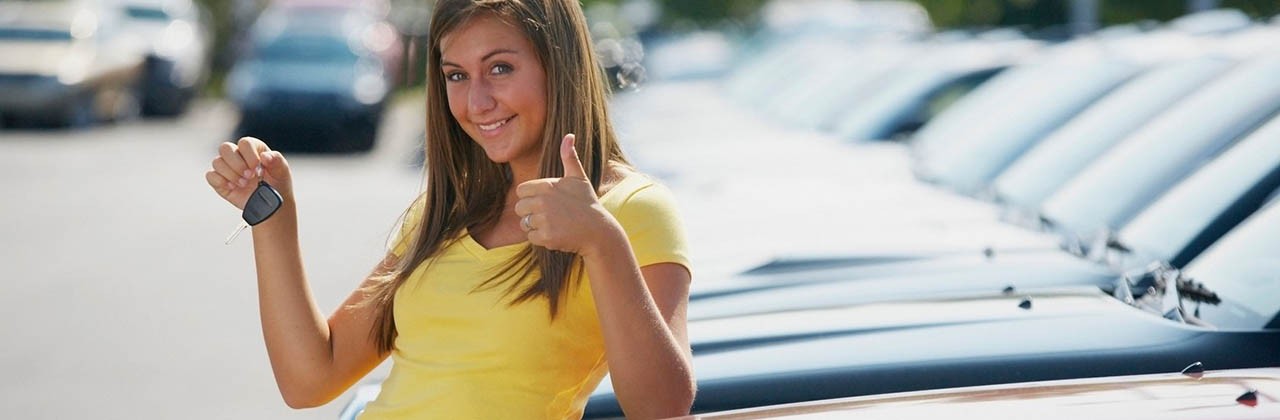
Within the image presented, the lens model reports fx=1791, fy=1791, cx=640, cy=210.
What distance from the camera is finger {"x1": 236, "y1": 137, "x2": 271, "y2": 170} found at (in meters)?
2.84

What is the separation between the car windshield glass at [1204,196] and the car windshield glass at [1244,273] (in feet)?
0.83

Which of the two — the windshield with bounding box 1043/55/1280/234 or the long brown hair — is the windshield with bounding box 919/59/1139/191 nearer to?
the windshield with bounding box 1043/55/1280/234

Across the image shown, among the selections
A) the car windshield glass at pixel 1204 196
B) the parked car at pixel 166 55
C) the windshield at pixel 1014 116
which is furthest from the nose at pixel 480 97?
the parked car at pixel 166 55

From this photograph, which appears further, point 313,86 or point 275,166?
point 313,86

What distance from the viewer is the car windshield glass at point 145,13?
24.1 metres

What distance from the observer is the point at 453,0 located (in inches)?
108

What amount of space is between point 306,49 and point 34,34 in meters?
4.16

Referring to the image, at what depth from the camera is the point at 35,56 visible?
21.0m

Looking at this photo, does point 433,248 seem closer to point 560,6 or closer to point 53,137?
point 560,6

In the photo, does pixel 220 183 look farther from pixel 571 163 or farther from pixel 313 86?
pixel 313 86

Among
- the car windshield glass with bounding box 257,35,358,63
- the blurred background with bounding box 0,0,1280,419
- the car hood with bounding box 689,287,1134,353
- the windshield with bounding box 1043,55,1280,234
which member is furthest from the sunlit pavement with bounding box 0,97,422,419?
the windshield with bounding box 1043,55,1280,234

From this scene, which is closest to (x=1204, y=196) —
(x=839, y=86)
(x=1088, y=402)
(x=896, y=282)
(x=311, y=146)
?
(x=896, y=282)

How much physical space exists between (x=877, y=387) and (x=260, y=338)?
5.18 metres

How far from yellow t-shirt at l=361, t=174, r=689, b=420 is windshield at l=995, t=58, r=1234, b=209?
3065 mm
